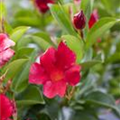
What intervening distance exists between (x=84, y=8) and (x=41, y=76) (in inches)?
7.3

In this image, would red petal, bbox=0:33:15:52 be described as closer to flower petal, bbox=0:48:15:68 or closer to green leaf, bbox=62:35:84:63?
flower petal, bbox=0:48:15:68

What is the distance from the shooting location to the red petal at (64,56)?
0.78 m

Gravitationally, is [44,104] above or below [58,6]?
below

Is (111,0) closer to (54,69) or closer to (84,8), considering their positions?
(84,8)

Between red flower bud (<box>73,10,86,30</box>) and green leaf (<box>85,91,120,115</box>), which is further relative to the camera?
green leaf (<box>85,91,120,115</box>)

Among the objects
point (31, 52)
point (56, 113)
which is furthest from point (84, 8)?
point (56, 113)

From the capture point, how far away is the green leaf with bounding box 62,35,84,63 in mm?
822

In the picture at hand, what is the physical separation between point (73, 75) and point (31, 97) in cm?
15

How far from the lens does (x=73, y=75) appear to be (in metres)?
0.78

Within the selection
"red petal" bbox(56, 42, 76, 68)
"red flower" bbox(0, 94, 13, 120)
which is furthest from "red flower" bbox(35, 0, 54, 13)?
"red flower" bbox(0, 94, 13, 120)

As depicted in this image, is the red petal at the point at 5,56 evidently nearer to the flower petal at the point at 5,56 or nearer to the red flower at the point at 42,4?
the flower petal at the point at 5,56

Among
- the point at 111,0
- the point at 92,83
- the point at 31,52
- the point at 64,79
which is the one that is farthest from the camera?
the point at 111,0

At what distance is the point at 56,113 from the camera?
928 millimetres

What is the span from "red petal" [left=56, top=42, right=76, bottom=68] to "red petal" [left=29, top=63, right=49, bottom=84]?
0.14ft
